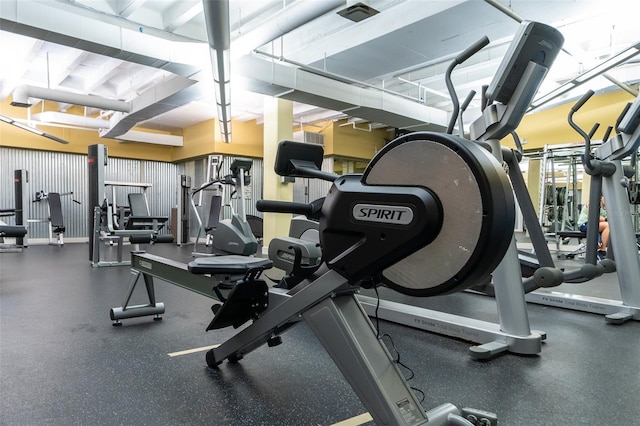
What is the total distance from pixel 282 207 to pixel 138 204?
8.94 m

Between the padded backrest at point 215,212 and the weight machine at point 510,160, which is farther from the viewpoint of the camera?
the padded backrest at point 215,212

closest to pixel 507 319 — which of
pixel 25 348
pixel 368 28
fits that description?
pixel 25 348

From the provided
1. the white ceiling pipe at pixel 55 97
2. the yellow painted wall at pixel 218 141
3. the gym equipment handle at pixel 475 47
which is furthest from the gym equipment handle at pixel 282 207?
the yellow painted wall at pixel 218 141

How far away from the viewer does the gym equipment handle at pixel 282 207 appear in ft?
4.07

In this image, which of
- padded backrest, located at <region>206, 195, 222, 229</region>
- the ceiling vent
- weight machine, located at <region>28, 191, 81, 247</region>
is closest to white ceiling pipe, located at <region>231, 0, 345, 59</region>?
the ceiling vent

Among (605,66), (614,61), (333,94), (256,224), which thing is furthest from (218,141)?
(614,61)

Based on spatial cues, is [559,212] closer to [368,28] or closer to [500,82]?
[368,28]

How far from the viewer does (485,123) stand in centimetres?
221

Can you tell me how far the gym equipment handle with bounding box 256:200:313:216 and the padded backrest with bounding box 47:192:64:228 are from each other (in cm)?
986

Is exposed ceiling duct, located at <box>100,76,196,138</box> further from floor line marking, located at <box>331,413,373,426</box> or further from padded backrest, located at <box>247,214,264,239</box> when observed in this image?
floor line marking, located at <box>331,413,373,426</box>

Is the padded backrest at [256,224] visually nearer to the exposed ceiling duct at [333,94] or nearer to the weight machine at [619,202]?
the exposed ceiling duct at [333,94]

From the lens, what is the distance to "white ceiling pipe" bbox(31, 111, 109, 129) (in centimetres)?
841

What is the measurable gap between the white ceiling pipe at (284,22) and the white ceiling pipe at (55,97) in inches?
137

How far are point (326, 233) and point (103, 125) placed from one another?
9328 mm
